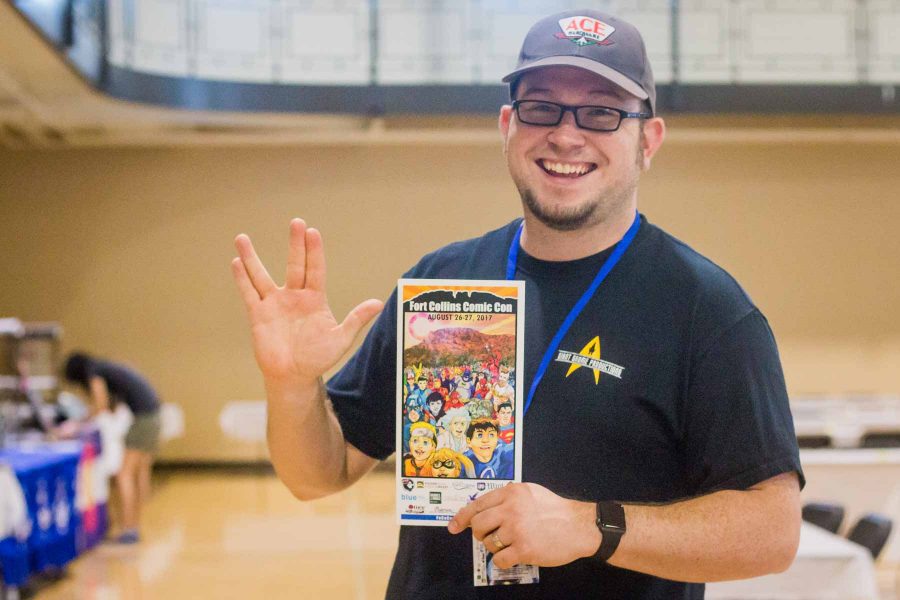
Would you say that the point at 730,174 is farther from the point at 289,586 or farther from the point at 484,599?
the point at 484,599

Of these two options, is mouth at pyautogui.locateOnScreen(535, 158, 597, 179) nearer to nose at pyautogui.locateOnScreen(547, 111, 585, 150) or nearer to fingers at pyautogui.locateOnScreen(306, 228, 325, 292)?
nose at pyautogui.locateOnScreen(547, 111, 585, 150)

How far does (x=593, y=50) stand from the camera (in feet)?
5.07

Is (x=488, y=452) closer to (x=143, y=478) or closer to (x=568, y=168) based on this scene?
(x=568, y=168)

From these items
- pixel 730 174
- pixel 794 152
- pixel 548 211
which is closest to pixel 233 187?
pixel 730 174

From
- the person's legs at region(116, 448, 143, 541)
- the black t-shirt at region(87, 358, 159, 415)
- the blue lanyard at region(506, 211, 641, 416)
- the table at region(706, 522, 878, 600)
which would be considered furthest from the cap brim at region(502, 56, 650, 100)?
the black t-shirt at region(87, 358, 159, 415)

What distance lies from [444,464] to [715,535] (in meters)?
0.39

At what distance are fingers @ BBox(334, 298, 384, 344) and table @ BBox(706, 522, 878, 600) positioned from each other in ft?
7.82

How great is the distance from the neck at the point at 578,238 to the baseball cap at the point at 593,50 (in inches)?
8.0

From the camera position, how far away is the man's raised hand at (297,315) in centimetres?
153

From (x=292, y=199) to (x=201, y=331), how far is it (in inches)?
68.3

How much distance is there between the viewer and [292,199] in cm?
1080

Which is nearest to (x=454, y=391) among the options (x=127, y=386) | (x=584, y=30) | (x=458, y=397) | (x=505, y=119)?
(x=458, y=397)

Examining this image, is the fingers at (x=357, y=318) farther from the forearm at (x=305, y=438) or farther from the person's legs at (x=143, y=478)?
the person's legs at (x=143, y=478)

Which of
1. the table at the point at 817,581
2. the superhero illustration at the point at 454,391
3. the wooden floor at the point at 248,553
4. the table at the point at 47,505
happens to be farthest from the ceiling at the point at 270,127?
Answer: the superhero illustration at the point at 454,391
